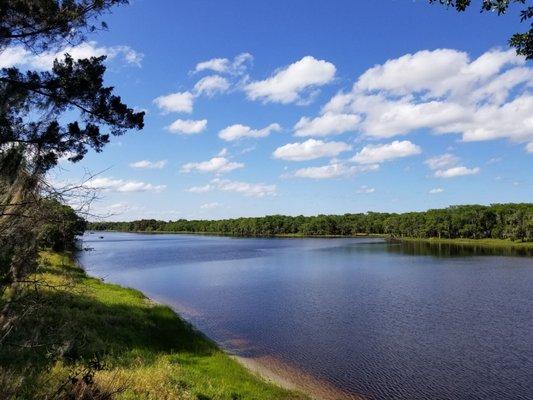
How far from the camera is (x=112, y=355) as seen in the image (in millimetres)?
19391

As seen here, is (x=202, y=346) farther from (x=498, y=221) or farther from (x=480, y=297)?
(x=498, y=221)

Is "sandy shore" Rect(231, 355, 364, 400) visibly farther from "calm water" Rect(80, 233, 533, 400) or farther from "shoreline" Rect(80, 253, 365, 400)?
"calm water" Rect(80, 233, 533, 400)

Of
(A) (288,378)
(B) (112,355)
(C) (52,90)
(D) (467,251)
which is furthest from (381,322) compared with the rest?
(D) (467,251)

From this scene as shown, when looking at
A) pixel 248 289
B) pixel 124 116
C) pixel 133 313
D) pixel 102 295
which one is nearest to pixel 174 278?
pixel 248 289

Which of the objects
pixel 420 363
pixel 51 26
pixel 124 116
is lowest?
pixel 420 363

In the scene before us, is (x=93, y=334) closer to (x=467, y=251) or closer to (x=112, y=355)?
(x=112, y=355)

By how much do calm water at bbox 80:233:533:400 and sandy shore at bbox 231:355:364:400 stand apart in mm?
801

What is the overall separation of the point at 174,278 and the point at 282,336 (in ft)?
122

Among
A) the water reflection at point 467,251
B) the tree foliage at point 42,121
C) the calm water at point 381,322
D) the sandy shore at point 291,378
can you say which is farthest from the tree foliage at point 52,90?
the water reflection at point 467,251

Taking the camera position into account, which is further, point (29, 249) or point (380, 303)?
point (380, 303)

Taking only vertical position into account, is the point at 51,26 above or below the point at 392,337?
above

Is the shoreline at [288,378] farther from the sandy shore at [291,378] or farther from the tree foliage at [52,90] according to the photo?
the tree foliage at [52,90]

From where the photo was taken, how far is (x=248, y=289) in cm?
5497

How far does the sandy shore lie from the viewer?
22594mm
